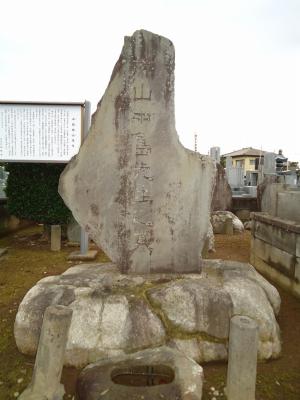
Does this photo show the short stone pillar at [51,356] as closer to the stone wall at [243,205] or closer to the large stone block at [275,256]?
the large stone block at [275,256]

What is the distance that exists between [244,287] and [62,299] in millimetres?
1815

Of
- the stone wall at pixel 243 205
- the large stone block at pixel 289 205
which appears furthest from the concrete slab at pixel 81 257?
the stone wall at pixel 243 205

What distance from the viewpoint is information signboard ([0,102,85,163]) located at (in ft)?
19.3

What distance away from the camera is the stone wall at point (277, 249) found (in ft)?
14.6

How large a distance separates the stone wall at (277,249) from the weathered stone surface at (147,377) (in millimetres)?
2448

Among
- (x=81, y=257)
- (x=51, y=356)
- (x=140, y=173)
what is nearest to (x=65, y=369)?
(x=51, y=356)

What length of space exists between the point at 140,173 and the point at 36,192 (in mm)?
4442

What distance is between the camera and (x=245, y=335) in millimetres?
2256

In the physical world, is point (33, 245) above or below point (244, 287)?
below

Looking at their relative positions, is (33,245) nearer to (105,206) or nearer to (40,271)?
(40,271)

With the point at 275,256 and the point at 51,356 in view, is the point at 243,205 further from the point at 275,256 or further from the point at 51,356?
the point at 51,356

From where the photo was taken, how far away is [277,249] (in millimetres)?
4938

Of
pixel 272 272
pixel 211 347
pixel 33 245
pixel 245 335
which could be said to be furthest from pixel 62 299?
pixel 33 245

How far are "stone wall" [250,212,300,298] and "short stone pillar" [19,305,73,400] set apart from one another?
3.27m
